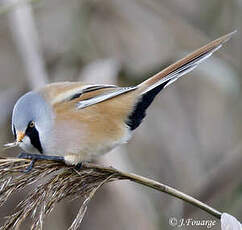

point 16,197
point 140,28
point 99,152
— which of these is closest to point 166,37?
point 140,28

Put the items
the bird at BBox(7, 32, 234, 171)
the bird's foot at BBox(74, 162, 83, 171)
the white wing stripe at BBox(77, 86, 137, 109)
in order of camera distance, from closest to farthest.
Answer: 1. the bird's foot at BBox(74, 162, 83, 171)
2. the bird at BBox(7, 32, 234, 171)
3. the white wing stripe at BBox(77, 86, 137, 109)

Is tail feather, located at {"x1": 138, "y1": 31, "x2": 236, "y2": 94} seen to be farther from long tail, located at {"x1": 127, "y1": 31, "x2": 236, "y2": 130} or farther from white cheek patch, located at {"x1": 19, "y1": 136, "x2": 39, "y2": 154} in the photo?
white cheek patch, located at {"x1": 19, "y1": 136, "x2": 39, "y2": 154}

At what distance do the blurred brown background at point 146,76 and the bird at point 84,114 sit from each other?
81 cm

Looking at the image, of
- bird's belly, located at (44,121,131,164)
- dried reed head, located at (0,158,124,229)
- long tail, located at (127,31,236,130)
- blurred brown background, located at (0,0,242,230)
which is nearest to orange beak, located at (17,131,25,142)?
bird's belly, located at (44,121,131,164)

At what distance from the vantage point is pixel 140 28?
187 inches

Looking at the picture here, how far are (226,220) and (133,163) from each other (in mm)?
2396

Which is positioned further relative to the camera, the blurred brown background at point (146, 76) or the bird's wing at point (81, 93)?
the blurred brown background at point (146, 76)

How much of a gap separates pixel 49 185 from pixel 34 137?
22.8 inches

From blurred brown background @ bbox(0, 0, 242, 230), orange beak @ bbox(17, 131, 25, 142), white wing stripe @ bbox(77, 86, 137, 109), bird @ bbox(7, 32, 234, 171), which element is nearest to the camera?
orange beak @ bbox(17, 131, 25, 142)

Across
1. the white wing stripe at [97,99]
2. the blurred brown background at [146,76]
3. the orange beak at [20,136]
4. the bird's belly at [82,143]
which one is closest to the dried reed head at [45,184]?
the orange beak at [20,136]

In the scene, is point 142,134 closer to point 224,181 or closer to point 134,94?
point 224,181

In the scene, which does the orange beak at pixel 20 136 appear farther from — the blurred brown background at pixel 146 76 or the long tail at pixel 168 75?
the blurred brown background at pixel 146 76

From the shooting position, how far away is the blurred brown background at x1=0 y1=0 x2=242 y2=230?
372 cm

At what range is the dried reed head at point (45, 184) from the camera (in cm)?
190
